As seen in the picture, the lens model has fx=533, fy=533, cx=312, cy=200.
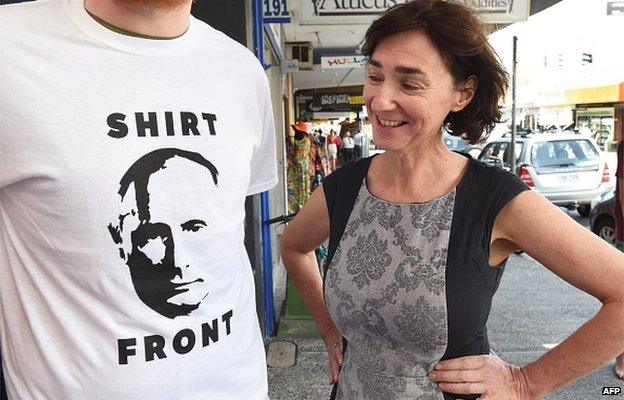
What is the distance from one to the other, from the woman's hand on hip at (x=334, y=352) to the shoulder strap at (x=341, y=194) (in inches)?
10.9

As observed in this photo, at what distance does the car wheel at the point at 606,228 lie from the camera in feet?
23.9

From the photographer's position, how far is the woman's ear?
1.50 metres

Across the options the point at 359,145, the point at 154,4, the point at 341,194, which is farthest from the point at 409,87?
the point at 359,145

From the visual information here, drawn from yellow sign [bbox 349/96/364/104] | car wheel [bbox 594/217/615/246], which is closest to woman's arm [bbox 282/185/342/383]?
car wheel [bbox 594/217/615/246]

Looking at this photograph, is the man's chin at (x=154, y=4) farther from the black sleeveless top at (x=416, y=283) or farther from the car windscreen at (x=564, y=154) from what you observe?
the car windscreen at (x=564, y=154)

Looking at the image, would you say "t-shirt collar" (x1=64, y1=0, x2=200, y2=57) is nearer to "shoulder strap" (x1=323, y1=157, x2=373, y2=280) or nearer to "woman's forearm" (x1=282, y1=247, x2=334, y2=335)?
"shoulder strap" (x1=323, y1=157, x2=373, y2=280)

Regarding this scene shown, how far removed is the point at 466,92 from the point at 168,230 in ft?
3.05

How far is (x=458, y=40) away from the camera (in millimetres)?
1401

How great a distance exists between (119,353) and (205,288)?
0.21 metres

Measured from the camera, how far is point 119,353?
104 cm

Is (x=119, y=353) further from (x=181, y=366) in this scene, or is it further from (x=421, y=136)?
(x=421, y=136)

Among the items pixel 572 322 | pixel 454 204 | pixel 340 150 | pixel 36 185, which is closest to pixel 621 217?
pixel 572 322

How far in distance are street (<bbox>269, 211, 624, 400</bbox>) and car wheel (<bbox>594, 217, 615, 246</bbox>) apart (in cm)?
121

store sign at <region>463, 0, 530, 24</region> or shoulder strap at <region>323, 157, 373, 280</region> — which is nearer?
shoulder strap at <region>323, 157, 373, 280</region>
